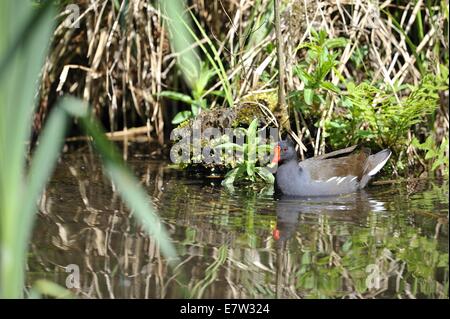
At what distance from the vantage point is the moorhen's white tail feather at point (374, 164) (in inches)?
223

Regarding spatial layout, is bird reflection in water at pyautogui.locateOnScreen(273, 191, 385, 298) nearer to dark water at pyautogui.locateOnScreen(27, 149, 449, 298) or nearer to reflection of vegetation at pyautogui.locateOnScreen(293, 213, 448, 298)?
dark water at pyautogui.locateOnScreen(27, 149, 449, 298)

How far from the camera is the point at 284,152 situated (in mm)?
5590

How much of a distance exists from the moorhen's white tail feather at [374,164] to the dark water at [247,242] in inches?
3.4

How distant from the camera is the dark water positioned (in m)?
3.61

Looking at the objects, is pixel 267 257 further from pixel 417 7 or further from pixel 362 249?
pixel 417 7

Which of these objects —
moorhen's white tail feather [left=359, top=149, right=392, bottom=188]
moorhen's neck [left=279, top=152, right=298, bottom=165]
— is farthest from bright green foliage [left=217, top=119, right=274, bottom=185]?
moorhen's white tail feather [left=359, top=149, right=392, bottom=188]

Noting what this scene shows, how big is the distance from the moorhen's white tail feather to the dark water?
0.09 meters

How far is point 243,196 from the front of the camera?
17.6ft

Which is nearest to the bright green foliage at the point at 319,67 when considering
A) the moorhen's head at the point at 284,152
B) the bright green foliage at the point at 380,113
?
the bright green foliage at the point at 380,113

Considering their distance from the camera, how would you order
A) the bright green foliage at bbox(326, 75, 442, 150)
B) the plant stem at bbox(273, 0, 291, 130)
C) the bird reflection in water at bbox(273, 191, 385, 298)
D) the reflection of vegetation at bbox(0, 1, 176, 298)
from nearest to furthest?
the reflection of vegetation at bbox(0, 1, 176, 298) < the bird reflection in water at bbox(273, 191, 385, 298) < the plant stem at bbox(273, 0, 291, 130) < the bright green foliage at bbox(326, 75, 442, 150)

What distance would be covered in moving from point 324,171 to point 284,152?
293mm

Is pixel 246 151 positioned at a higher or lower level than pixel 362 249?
higher
